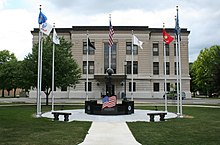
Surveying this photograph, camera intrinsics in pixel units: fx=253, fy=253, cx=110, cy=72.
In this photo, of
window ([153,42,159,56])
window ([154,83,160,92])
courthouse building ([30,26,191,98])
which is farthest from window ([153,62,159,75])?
window ([154,83,160,92])

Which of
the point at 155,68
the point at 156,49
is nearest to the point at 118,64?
the point at 155,68

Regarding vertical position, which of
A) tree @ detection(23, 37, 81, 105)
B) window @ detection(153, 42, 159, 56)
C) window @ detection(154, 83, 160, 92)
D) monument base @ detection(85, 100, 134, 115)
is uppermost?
window @ detection(153, 42, 159, 56)

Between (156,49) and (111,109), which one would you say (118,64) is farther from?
(111,109)

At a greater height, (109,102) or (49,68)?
(49,68)

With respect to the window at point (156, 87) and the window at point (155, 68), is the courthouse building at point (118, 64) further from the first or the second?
the window at point (155, 68)

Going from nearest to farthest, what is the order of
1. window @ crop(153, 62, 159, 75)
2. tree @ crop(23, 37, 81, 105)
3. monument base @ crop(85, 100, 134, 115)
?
monument base @ crop(85, 100, 134, 115)
tree @ crop(23, 37, 81, 105)
window @ crop(153, 62, 159, 75)

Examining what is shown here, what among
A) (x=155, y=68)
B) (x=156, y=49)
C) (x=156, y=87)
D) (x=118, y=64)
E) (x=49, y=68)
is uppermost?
(x=156, y=49)

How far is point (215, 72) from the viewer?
3002 centimetres

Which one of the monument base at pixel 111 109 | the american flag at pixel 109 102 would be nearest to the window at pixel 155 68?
the monument base at pixel 111 109

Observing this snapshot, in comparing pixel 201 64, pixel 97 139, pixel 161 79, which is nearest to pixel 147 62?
pixel 161 79

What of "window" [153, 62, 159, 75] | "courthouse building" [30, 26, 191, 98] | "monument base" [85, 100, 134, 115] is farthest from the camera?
"window" [153, 62, 159, 75]

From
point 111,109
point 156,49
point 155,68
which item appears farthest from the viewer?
point 156,49

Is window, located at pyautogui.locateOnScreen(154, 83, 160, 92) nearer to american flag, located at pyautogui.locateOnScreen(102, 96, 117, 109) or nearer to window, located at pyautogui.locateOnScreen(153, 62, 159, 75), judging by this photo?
window, located at pyautogui.locateOnScreen(153, 62, 159, 75)

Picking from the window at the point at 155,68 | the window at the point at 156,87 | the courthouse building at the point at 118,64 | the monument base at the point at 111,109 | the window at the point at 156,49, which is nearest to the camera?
the monument base at the point at 111,109
